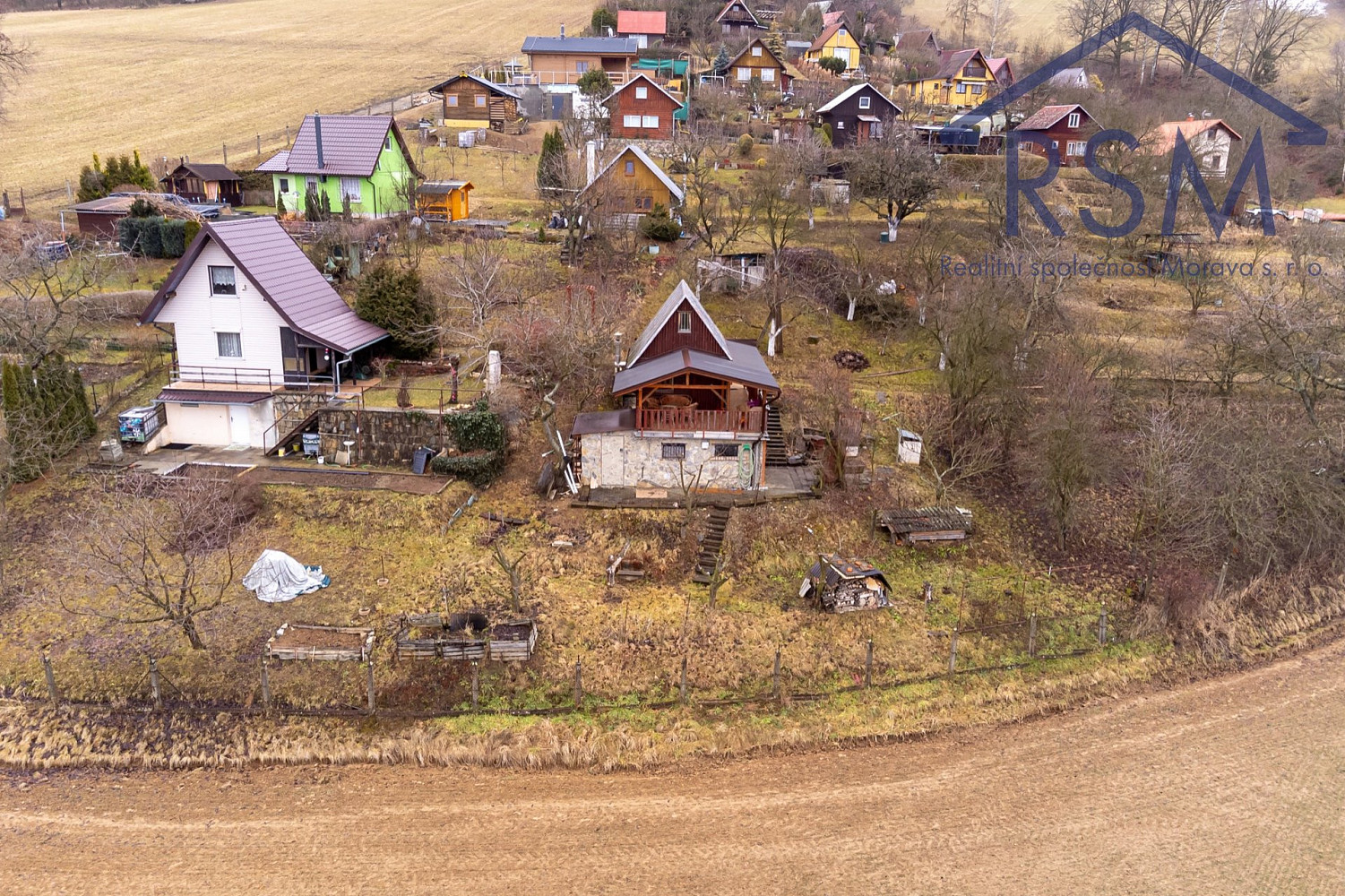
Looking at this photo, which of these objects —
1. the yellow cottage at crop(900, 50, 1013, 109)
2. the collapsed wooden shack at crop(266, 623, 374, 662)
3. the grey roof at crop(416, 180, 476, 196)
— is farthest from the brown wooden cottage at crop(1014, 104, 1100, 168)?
the collapsed wooden shack at crop(266, 623, 374, 662)

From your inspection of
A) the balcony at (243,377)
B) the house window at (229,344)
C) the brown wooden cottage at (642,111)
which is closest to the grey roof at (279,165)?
the house window at (229,344)

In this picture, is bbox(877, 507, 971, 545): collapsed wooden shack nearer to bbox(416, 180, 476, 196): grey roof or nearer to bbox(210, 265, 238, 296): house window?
bbox(210, 265, 238, 296): house window

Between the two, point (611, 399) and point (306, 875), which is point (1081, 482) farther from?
point (306, 875)

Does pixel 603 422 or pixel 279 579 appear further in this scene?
pixel 603 422

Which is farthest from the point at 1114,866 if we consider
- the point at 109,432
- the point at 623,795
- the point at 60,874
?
the point at 109,432

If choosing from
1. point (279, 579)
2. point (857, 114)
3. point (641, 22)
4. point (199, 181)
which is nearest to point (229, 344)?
point (279, 579)

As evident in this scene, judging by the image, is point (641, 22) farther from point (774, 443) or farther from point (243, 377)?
point (774, 443)

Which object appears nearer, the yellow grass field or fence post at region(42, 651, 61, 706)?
fence post at region(42, 651, 61, 706)
